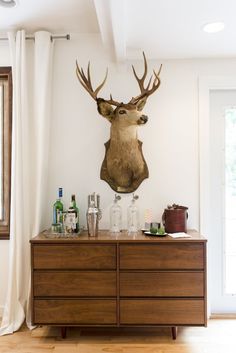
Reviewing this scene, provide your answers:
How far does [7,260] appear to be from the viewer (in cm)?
307

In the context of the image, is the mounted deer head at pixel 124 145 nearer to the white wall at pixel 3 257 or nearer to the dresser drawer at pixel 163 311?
the white wall at pixel 3 257

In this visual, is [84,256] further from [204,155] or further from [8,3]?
[8,3]

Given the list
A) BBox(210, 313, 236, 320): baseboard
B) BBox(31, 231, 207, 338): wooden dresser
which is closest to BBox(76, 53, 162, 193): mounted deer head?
BBox(31, 231, 207, 338): wooden dresser

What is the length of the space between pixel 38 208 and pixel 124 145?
0.92 meters

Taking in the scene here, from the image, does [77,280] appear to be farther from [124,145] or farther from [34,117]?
[34,117]

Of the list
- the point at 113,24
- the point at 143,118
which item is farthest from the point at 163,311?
the point at 113,24

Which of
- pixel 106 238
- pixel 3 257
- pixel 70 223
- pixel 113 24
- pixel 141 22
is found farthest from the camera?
pixel 3 257

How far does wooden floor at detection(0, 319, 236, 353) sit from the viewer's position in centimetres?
256

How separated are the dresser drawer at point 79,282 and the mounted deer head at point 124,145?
813mm

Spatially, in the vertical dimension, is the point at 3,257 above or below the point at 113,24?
below

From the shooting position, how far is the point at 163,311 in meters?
2.56

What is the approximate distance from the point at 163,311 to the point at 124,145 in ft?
4.52

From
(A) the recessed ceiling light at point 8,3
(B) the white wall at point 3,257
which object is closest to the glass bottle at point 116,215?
(B) the white wall at point 3,257

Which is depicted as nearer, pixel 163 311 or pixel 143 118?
pixel 163 311
